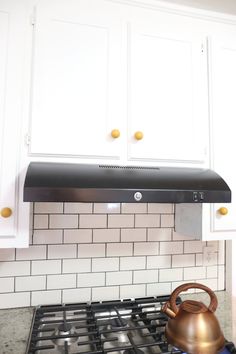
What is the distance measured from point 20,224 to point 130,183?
19.0 inches

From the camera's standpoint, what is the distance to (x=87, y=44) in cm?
120

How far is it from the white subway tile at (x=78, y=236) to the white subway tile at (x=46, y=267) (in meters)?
0.13

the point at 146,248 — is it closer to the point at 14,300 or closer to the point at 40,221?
the point at 40,221

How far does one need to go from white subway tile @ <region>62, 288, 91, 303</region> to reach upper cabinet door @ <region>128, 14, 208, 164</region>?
79 cm

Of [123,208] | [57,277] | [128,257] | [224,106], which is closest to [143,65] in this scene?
[224,106]

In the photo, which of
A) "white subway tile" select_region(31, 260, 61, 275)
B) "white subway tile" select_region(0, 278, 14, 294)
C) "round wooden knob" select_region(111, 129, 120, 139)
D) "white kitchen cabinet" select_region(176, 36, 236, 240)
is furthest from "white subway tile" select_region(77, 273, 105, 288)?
"round wooden knob" select_region(111, 129, 120, 139)

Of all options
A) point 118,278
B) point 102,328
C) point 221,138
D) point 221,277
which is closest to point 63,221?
point 118,278

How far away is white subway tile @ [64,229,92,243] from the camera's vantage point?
1437 millimetres

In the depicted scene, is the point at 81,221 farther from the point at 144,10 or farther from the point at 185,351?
the point at 144,10

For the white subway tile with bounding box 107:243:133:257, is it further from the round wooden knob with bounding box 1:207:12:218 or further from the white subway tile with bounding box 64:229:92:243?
the round wooden knob with bounding box 1:207:12:218

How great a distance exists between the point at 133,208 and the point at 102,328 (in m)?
0.62

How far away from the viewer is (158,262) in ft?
5.12

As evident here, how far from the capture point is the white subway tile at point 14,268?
53.1 inches

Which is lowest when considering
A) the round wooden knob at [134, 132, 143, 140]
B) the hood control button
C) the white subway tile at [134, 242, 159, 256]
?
the white subway tile at [134, 242, 159, 256]
